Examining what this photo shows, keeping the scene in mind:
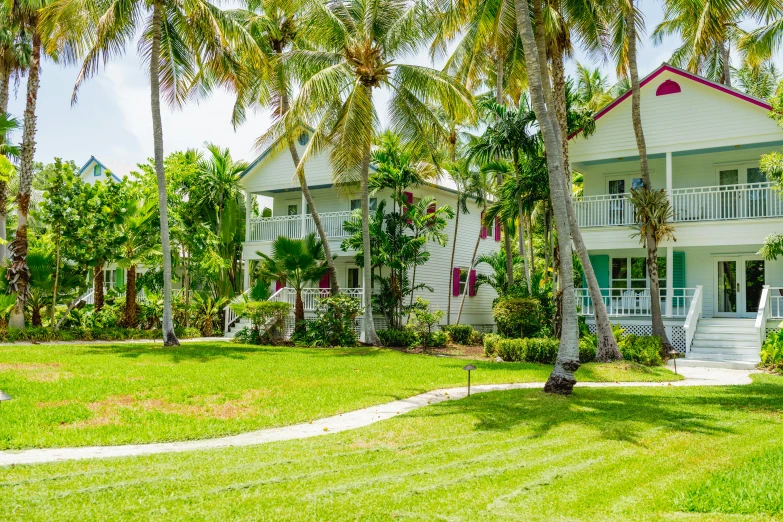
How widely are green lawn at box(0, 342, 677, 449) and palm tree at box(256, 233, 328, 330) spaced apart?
3958mm

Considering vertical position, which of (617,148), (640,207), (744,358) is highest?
(617,148)

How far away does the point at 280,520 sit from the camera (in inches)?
202

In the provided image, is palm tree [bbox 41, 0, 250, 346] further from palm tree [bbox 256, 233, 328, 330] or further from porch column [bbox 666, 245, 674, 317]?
porch column [bbox 666, 245, 674, 317]

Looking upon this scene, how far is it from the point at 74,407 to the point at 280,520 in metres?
5.75

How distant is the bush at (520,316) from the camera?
19.5 meters

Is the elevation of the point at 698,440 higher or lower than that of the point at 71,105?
lower

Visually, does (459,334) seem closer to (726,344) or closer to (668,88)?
(726,344)

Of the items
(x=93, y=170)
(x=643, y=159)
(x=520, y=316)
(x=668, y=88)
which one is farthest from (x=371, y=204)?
(x=93, y=170)

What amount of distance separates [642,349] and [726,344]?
9.73 feet

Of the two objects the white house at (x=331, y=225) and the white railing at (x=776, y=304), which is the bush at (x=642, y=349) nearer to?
the white railing at (x=776, y=304)

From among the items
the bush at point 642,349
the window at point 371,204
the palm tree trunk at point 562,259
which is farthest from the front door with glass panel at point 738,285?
the palm tree trunk at point 562,259

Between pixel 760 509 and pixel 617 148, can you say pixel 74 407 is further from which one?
pixel 617 148

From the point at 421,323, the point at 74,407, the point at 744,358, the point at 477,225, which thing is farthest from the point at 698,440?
the point at 477,225

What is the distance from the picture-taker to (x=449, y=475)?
638cm
